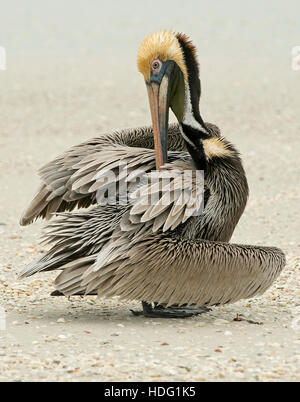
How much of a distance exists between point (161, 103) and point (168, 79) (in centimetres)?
17

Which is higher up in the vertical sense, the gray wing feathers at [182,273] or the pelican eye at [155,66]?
the pelican eye at [155,66]

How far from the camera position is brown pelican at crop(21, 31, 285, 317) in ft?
18.5

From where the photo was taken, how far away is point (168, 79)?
6.05m

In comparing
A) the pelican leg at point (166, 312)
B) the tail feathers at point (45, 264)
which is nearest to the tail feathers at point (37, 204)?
the tail feathers at point (45, 264)

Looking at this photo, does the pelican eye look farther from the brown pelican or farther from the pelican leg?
the pelican leg

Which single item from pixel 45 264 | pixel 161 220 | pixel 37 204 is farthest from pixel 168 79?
pixel 45 264

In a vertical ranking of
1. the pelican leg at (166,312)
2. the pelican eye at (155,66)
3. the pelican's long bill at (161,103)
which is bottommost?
the pelican leg at (166,312)

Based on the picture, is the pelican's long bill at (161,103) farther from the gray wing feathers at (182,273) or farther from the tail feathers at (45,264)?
the tail feathers at (45,264)

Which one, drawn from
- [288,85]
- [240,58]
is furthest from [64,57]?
[288,85]

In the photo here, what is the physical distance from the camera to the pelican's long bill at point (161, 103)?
6039mm

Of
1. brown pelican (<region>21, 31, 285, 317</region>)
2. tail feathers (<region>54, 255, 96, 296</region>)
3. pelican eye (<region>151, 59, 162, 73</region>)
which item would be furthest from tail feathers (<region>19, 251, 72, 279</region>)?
pelican eye (<region>151, 59, 162, 73</region>)

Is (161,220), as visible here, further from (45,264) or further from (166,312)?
(45,264)

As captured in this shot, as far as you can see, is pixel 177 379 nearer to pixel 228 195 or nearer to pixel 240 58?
pixel 228 195

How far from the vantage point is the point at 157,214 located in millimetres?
5668
